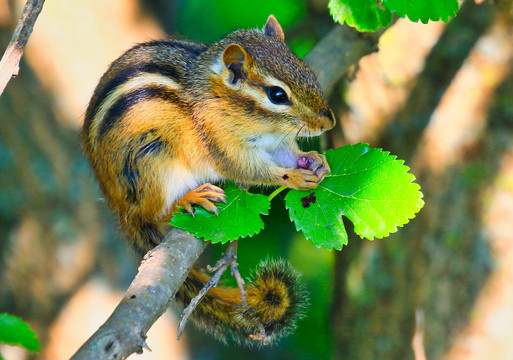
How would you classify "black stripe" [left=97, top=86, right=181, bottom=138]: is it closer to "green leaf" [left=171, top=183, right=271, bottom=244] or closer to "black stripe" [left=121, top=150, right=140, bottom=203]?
"black stripe" [left=121, top=150, right=140, bottom=203]

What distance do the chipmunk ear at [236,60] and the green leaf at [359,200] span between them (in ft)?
1.47

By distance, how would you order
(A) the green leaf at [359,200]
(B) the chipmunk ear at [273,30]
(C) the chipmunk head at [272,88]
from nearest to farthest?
(A) the green leaf at [359,200] < (C) the chipmunk head at [272,88] < (B) the chipmunk ear at [273,30]

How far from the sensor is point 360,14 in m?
1.45

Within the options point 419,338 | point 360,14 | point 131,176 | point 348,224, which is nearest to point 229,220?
point 131,176

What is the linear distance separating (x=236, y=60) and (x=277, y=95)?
182mm

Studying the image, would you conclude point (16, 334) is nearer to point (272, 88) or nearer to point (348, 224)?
point (272, 88)

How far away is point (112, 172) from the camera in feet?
5.82

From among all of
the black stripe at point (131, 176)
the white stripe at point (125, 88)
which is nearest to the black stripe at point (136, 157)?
the black stripe at point (131, 176)

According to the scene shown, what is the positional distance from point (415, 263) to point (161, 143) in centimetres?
143

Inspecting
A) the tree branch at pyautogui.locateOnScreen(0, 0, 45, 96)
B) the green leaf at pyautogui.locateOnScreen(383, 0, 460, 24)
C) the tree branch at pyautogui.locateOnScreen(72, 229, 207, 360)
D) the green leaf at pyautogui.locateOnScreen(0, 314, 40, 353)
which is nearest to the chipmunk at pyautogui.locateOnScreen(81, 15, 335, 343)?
the tree branch at pyautogui.locateOnScreen(72, 229, 207, 360)

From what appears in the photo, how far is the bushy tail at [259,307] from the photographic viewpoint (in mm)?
1608

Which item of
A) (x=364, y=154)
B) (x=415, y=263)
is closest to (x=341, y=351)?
(x=415, y=263)

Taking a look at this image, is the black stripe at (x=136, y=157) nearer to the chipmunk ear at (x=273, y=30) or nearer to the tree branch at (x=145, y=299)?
the tree branch at (x=145, y=299)

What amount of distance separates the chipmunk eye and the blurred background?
0.74 metres
